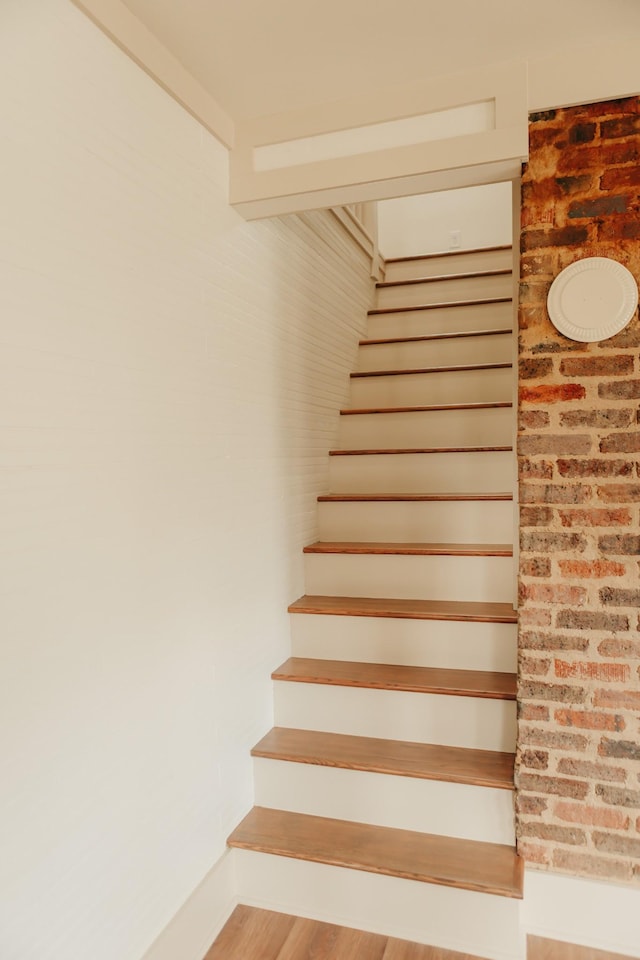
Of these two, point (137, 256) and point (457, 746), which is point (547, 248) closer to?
point (137, 256)

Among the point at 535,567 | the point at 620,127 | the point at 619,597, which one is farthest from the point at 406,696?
the point at 620,127

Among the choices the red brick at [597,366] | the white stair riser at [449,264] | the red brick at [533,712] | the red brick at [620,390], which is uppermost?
the white stair riser at [449,264]

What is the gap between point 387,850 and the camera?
1739 mm

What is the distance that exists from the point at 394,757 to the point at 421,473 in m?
1.18

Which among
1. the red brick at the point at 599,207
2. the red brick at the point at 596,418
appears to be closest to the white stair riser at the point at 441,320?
the red brick at the point at 599,207

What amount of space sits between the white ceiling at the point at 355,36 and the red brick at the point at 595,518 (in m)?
1.17

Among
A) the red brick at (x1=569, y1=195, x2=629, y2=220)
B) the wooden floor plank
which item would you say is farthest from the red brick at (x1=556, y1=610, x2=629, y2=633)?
the wooden floor plank

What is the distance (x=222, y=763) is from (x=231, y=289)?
1.42m

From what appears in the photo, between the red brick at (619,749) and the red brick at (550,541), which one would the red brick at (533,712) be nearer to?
the red brick at (619,749)

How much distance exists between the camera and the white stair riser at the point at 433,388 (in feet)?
9.42

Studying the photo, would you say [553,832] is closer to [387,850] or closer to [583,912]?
[583,912]

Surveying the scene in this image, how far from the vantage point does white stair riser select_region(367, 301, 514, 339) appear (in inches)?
127

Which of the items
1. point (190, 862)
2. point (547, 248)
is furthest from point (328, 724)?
point (547, 248)

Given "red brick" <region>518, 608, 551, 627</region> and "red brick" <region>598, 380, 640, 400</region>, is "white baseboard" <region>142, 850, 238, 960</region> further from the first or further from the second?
"red brick" <region>598, 380, 640, 400</region>
